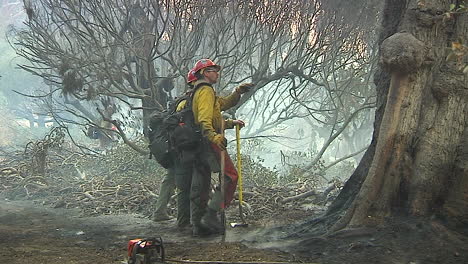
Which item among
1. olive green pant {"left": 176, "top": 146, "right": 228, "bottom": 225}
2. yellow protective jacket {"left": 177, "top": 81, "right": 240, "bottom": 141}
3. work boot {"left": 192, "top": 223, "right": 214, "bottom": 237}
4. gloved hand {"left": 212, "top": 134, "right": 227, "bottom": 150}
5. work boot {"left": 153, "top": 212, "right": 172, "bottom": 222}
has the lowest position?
work boot {"left": 192, "top": 223, "right": 214, "bottom": 237}

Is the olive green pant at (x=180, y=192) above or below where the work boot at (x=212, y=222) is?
above

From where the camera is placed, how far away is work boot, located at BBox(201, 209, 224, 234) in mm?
5781

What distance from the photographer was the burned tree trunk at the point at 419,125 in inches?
182

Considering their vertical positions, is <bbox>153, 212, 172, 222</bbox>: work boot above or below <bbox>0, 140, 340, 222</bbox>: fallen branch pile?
below

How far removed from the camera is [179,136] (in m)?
5.70

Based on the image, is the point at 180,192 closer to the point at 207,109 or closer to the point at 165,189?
the point at 165,189

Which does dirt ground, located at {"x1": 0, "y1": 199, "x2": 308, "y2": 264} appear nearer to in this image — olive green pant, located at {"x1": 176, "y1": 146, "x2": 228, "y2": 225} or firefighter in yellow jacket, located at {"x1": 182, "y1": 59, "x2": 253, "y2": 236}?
firefighter in yellow jacket, located at {"x1": 182, "y1": 59, "x2": 253, "y2": 236}

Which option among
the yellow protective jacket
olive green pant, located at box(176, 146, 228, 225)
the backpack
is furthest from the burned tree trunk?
the backpack

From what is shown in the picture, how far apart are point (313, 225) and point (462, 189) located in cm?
171

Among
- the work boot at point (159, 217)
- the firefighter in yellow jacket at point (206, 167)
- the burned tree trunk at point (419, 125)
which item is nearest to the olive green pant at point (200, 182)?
the firefighter in yellow jacket at point (206, 167)

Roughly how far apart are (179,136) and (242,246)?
60.1 inches

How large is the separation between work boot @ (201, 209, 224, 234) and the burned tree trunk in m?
1.50

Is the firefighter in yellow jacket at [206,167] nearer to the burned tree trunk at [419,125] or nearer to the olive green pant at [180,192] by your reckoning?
the olive green pant at [180,192]

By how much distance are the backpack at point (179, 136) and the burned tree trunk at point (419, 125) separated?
1.92 meters
